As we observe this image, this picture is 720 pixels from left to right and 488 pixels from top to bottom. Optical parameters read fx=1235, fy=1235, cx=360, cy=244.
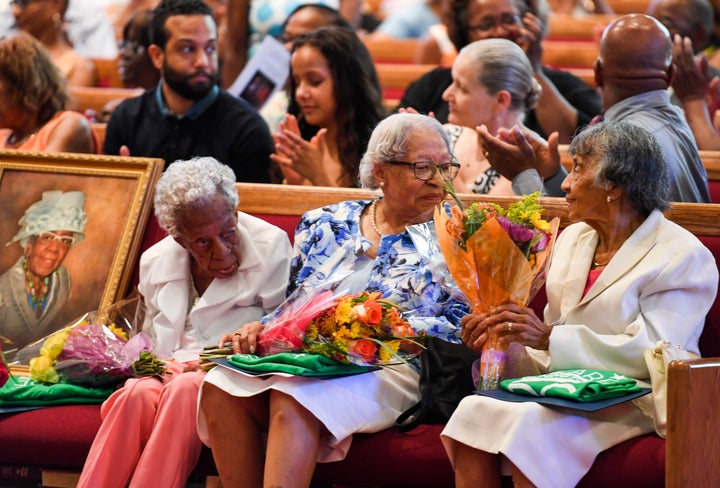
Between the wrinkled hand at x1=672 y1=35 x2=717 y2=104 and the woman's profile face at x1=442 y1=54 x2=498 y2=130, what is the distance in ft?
2.65

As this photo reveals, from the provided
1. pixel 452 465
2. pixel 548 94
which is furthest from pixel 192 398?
pixel 548 94

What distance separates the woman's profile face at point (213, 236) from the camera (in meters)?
3.62

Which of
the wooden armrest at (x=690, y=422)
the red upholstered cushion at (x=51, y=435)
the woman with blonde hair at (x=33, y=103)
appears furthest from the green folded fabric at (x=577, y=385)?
the woman with blonde hair at (x=33, y=103)

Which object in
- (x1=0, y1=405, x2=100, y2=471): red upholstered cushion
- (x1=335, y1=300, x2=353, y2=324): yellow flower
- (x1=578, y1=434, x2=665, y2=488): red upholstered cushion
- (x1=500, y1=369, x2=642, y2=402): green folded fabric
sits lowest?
(x1=0, y1=405, x2=100, y2=471): red upholstered cushion

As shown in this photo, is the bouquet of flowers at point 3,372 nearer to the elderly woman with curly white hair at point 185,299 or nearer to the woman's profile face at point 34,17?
the elderly woman with curly white hair at point 185,299

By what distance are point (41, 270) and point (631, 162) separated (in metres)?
2.06

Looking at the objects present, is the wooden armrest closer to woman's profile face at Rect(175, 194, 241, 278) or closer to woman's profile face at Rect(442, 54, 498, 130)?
woman's profile face at Rect(175, 194, 241, 278)

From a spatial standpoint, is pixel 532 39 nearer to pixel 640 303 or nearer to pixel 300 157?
pixel 300 157

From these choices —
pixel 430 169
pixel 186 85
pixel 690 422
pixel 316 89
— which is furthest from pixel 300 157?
pixel 690 422

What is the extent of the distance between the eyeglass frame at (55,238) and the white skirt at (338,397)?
3.79 feet

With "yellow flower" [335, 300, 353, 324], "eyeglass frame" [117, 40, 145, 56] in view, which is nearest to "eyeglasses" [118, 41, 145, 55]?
"eyeglass frame" [117, 40, 145, 56]

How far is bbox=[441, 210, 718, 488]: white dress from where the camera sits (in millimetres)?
2955

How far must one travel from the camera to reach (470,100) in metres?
4.36

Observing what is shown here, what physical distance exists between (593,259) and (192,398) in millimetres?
1179
